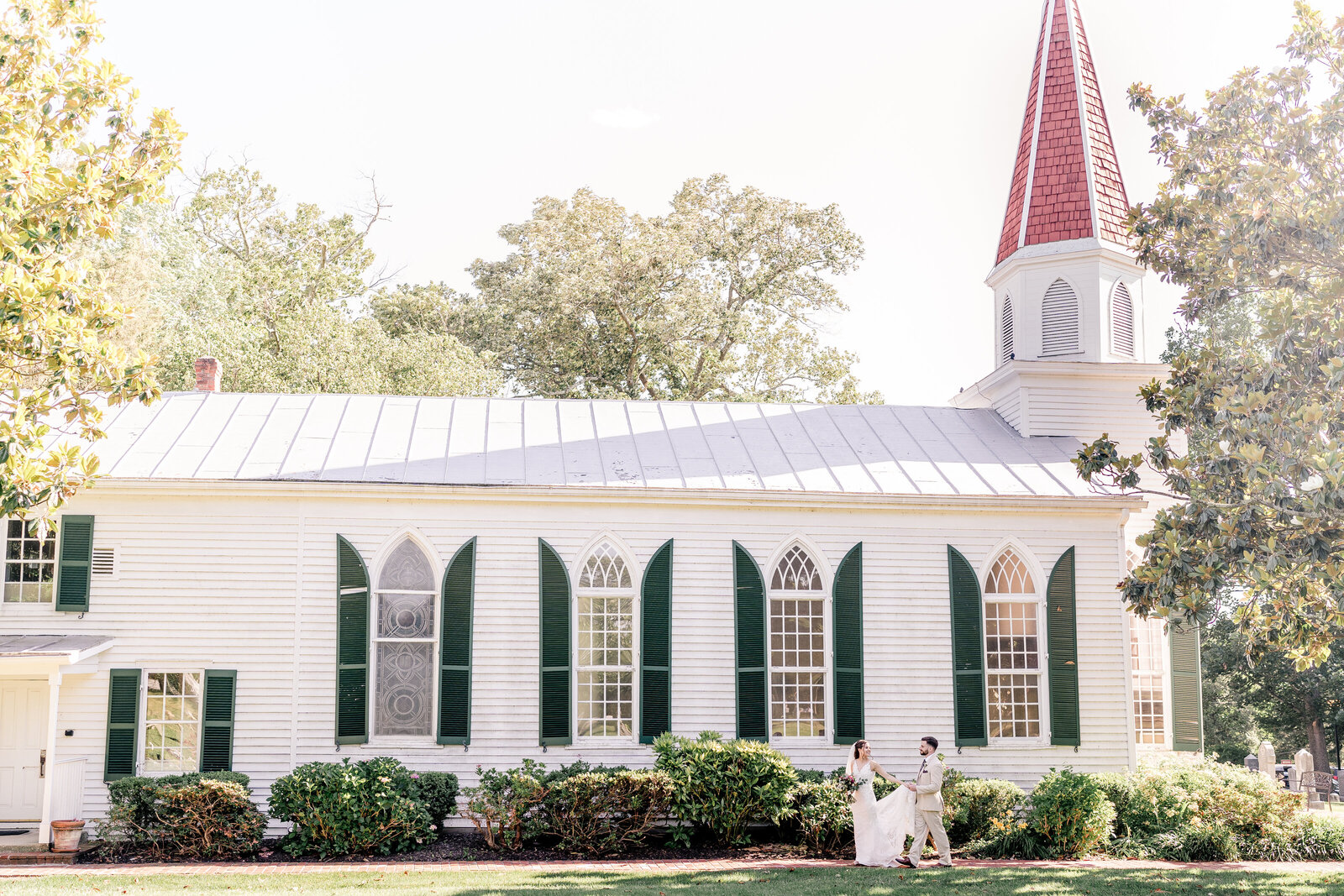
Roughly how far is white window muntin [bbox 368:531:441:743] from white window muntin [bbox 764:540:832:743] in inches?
193

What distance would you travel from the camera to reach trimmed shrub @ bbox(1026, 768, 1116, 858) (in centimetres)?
1495

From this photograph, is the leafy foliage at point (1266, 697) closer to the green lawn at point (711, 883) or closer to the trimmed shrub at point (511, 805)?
the green lawn at point (711, 883)

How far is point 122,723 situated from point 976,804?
11722mm

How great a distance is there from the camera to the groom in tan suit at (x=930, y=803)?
14336 millimetres

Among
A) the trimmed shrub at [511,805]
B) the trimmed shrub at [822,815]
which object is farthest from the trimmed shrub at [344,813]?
the trimmed shrub at [822,815]

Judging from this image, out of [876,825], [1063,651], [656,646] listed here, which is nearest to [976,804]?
[876,825]

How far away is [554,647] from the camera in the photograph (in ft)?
53.6

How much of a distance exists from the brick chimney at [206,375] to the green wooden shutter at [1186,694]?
16.8 m

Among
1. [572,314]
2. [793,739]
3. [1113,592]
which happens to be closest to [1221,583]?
[1113,592]

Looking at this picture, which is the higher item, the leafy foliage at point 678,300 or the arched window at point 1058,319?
the leafy foliage at point 678,300

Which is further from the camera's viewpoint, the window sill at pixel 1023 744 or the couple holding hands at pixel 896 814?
the window sill at pixel 1023 744

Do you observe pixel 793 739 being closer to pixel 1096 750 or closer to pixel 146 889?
A: pixel 1096 750

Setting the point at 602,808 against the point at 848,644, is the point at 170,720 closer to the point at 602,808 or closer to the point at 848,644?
the point at 602,808

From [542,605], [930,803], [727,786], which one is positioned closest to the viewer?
[930,803]
